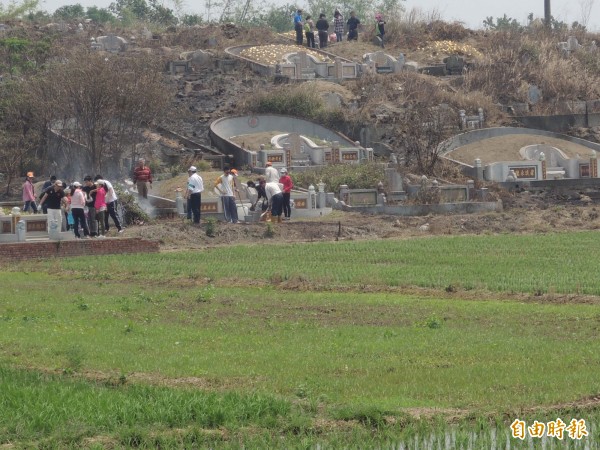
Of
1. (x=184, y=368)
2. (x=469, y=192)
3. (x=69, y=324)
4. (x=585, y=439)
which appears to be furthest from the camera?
(x=469, y=192)

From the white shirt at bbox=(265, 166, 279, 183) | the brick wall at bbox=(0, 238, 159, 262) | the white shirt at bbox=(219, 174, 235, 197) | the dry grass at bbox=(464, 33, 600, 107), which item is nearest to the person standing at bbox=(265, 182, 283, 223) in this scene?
the white shirt at bbox=(265, 166, 279, 183)

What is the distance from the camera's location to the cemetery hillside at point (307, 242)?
1360cm

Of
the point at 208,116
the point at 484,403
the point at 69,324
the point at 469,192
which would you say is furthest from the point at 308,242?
the point at 208,116

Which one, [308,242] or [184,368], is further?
[308,242]

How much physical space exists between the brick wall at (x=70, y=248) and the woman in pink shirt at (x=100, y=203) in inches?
37.3

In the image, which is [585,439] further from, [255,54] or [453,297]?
[255,54]

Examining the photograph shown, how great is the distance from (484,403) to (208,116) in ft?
153

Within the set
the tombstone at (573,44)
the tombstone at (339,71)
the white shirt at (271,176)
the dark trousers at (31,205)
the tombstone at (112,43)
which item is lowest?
the dark trousers at (31,205)

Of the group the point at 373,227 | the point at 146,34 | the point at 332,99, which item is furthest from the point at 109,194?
the point at 146,34

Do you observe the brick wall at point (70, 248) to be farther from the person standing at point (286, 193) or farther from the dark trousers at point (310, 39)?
the dark trousers at point (310, 39)

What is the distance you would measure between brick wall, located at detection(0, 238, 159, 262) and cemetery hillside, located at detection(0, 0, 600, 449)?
0.17ft

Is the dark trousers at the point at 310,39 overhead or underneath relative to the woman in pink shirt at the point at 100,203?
overhead

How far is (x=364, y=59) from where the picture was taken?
68.1 m

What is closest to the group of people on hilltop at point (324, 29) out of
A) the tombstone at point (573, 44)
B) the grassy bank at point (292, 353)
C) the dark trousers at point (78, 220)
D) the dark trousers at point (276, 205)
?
the tombstone at point (573, 44)
